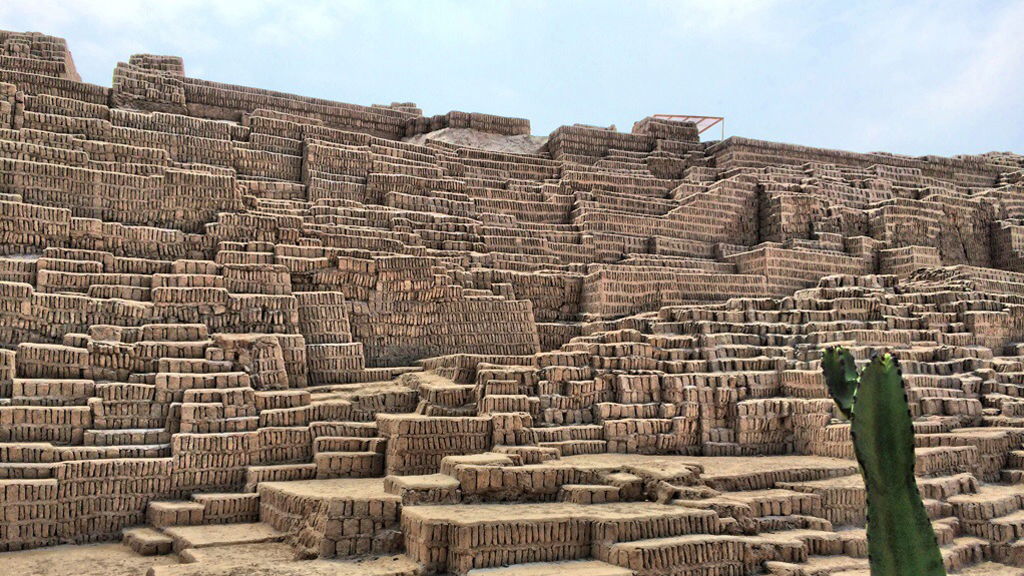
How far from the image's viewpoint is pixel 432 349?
1366 centimetres

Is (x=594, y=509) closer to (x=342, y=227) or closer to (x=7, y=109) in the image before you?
(x=342, y=227)

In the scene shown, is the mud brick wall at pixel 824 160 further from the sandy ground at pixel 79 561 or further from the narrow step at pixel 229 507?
the sandy ground at pixel 79 561

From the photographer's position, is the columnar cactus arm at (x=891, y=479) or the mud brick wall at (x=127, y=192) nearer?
the columnar cactus arm at (x=891, y=479)

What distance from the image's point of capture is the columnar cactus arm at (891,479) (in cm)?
414

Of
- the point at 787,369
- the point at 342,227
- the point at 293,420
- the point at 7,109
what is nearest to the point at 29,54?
the point at 7,109

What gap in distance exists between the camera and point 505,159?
19047mm

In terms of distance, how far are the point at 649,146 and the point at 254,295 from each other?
1212 centimetres

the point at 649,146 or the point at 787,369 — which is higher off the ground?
the point at 649,146

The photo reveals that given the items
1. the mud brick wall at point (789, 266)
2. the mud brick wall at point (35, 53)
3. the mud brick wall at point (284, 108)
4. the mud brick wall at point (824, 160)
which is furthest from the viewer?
the mud brick wall at point (824, 160)

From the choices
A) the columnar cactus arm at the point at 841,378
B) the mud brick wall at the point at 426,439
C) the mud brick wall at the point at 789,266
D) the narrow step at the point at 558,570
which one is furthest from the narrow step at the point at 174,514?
the mud brick wall at the point at 789,266

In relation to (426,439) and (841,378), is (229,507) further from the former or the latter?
(841,378)

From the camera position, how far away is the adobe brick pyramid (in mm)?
8875

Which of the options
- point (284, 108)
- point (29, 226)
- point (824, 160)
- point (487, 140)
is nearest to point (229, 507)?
point (29, 226)

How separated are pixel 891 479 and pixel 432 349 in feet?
32.5
